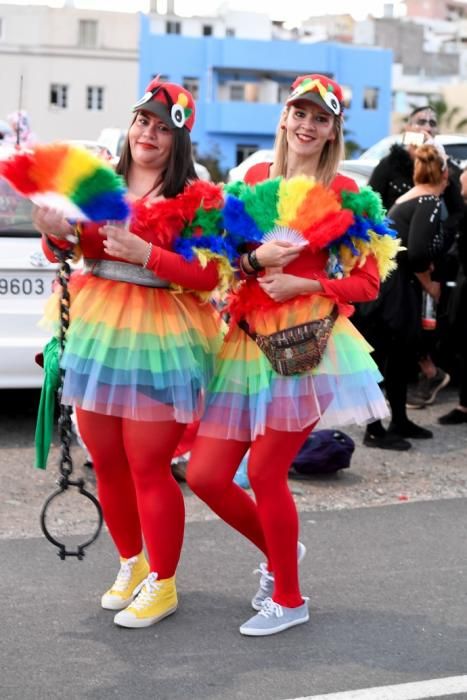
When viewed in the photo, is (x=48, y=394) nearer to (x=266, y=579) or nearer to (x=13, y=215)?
(x=266, y=579)

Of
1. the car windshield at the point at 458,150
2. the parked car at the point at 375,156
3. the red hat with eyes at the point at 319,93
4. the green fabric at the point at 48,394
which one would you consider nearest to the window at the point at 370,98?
the parked car at the point at 375,156

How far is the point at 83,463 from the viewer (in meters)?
6.98

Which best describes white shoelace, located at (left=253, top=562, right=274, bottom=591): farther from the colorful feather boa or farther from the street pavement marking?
the colorful feather boa

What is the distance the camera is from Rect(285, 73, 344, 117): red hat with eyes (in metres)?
4.33

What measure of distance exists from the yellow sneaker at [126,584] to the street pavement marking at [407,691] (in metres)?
1.03

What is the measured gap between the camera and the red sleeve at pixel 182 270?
13.6 feet

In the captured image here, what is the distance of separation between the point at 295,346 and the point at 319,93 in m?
0.93

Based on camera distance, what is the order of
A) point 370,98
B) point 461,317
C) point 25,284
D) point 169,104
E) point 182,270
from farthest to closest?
point 370,98
point 461,317
point 25,284
point 169,104
point 182,270

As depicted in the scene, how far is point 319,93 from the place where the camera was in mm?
4332

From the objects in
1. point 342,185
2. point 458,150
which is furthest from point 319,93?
point 458,150

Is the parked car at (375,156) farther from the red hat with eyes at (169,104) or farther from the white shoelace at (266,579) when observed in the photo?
Result: the white shoelace at (266,579)

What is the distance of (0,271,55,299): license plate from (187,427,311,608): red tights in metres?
3.16

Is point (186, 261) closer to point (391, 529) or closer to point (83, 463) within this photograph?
point (391, 529)

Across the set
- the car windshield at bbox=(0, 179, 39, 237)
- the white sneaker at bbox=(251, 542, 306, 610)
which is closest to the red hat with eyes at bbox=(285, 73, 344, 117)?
the white sneaker at bbox=(251, 542, 306, 610)
